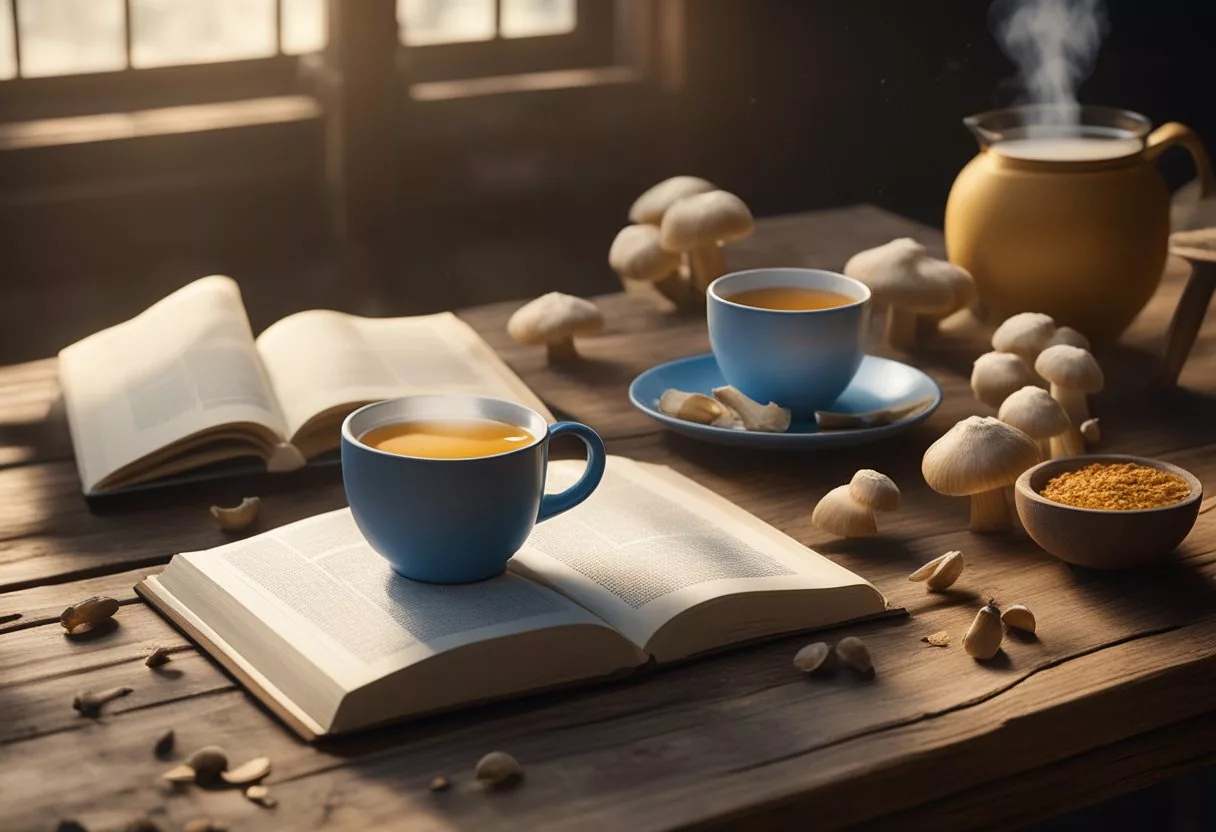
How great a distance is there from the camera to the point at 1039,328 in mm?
1425

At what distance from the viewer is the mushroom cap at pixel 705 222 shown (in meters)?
1.60

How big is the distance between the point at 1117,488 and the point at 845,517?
20 centimetres

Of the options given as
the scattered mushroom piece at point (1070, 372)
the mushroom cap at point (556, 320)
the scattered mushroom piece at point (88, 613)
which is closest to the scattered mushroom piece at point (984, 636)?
the scattered mushroom piece at point (1070, 372)

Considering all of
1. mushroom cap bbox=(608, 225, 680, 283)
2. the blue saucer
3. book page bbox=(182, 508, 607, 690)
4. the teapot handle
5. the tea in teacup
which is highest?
the teapot handle

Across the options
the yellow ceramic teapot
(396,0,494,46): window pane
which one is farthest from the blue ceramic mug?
(396,0,494,46): window pane

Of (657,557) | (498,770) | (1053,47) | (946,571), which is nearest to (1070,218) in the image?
(1053,47)

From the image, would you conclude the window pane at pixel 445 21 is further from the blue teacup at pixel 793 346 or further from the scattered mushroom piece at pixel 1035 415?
the scattered mushroom piece at pixel 1035 415

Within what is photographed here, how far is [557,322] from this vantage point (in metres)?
1.53

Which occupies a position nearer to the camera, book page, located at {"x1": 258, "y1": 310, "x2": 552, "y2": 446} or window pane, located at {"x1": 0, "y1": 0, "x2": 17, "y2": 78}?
book page, located at {"x1": 258, "y1": 310, "x2": 552, "y2": 446}

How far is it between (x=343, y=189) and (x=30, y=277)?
62 centimetres

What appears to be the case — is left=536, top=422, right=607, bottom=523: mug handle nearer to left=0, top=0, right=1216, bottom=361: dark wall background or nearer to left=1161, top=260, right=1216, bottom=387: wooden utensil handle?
left=1161, top=260, right=1216, bottom=387: wooden utensil handle

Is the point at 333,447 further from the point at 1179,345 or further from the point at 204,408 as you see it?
the point at 1179,345

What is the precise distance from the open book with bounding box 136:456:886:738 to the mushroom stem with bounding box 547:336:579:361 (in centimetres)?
48

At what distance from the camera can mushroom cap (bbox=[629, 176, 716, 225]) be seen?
1760mm
